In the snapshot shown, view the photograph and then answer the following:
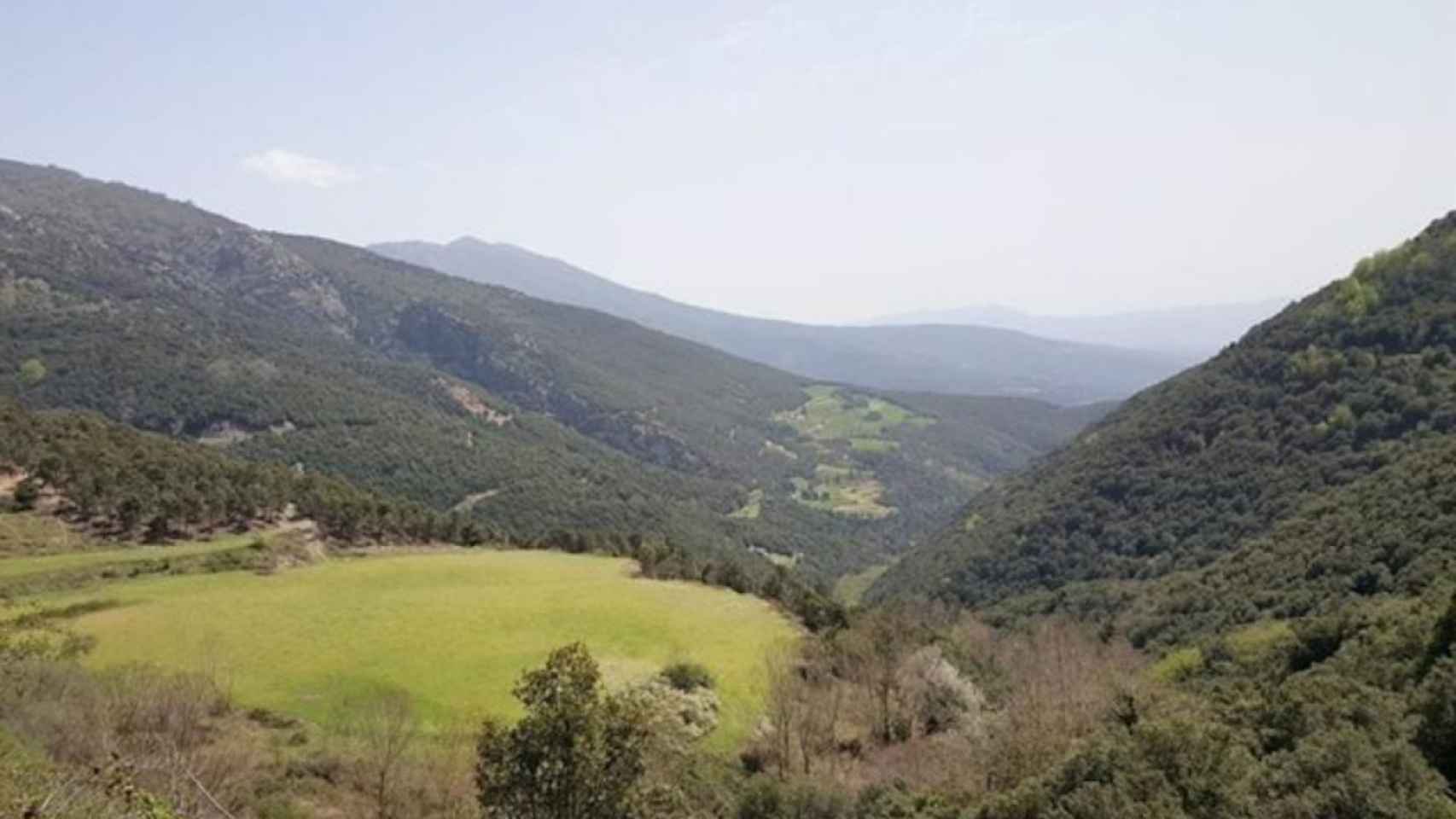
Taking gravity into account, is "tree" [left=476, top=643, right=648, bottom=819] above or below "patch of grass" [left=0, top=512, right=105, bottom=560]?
above

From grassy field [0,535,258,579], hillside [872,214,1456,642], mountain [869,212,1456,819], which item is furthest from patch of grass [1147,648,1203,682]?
grassy field [0,535,258,579]

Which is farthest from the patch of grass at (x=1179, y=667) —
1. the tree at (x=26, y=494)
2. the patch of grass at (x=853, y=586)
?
the patch of grass at (x=853, y=586)

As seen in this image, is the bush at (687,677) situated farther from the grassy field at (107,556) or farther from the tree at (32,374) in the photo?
the tree at (32,374)

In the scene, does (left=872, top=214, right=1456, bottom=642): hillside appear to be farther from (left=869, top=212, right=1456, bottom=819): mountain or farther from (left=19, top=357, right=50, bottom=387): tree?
(left=19, top=357, right=50, bottom=387): tree

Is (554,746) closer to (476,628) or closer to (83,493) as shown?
(476,628)

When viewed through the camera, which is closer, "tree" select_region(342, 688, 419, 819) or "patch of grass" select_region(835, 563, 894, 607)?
"tree" select_region(342, 688, 419, 819)

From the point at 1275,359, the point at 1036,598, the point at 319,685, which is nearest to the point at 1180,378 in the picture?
the point at 1275,359
